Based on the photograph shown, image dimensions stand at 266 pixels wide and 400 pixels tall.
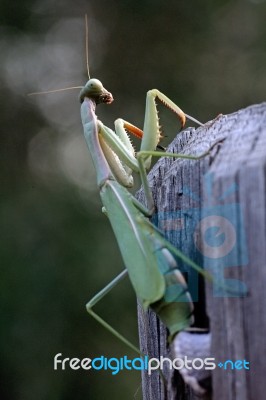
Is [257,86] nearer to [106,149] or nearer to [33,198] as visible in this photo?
[33,198]

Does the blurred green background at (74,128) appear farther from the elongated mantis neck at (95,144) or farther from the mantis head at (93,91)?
the elongated mantis neck at (95,144)

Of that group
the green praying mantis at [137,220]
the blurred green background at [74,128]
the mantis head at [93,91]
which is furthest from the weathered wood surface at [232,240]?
the blurred green background at [74,128]

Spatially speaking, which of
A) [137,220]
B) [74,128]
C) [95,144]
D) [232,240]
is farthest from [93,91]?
[74,128]

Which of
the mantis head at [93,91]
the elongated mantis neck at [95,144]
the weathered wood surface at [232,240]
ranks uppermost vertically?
the mantis head at [93,91]

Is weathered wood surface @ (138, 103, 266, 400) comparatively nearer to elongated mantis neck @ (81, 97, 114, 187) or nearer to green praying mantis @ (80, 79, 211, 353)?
green praying mantis @ (80, 79, 211, 353)

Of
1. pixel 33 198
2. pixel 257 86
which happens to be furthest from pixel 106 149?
pixel 257 86

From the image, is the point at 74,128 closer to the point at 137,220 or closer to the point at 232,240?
the point at 137,220

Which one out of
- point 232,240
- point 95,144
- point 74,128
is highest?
point 74,128

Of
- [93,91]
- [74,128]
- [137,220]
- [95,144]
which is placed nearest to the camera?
[137,220]
